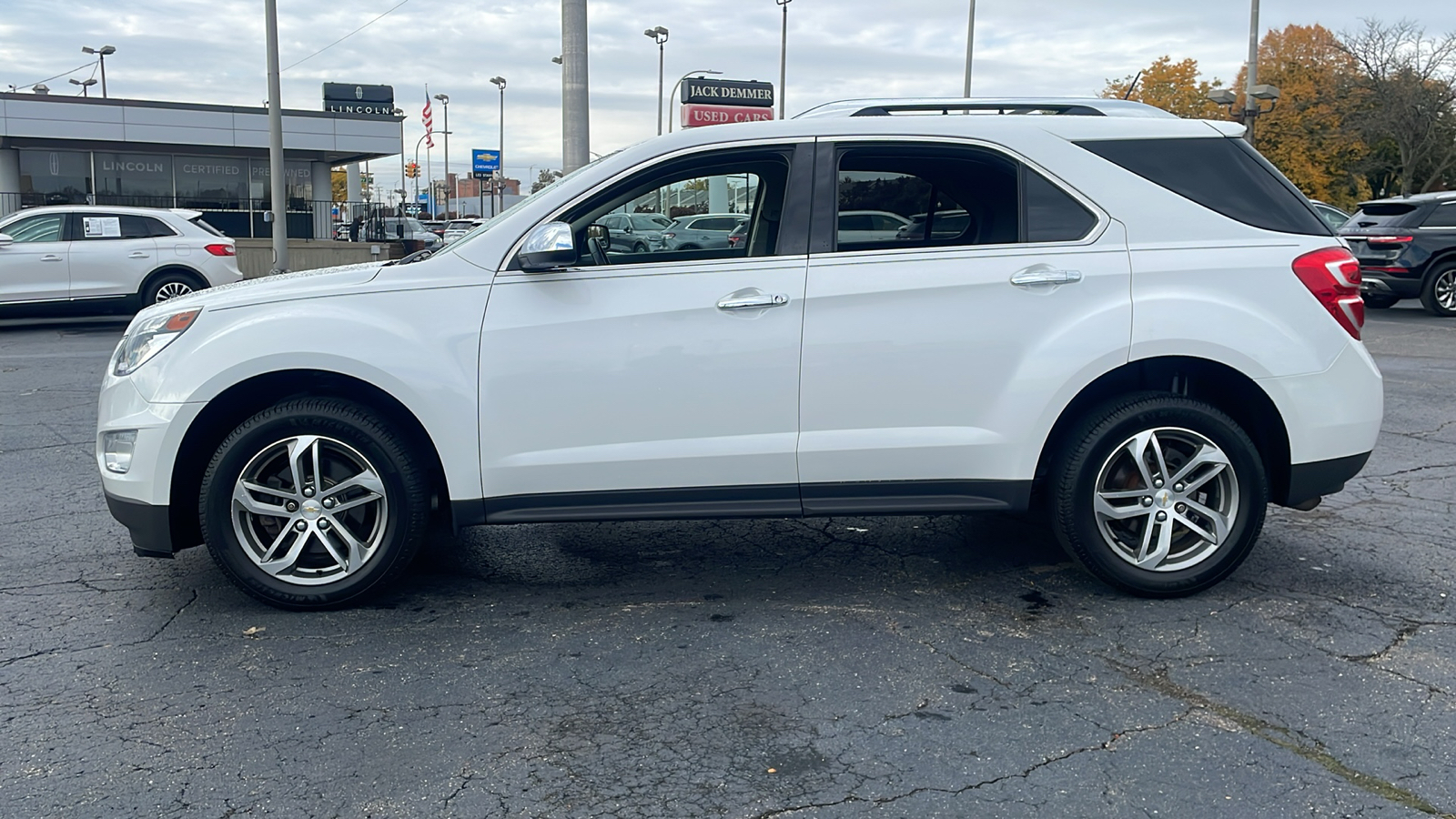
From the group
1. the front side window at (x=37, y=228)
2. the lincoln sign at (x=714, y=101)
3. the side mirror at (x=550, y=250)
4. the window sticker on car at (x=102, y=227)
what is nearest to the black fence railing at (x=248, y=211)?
the lincoln sign at (x=714, y=101)

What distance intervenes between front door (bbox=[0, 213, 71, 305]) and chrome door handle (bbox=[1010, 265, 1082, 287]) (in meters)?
15.0

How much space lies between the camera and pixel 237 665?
4.00 metres

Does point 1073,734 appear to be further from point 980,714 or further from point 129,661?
point 129,661

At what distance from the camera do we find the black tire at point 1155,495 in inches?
177

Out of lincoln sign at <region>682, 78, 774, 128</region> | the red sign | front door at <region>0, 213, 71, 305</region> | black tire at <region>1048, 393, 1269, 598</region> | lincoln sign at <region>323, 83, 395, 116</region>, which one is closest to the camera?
black tire at <region>1048, 393, 1269, 598</region>

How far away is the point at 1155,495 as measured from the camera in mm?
4551

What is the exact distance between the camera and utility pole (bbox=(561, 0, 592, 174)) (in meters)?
16.4

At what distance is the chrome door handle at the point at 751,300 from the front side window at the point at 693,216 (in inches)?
8.0

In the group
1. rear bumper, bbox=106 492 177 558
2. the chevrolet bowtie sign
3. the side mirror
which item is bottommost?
rear bumper, bbox=106 492 177 558

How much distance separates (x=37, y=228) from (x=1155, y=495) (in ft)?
51.3

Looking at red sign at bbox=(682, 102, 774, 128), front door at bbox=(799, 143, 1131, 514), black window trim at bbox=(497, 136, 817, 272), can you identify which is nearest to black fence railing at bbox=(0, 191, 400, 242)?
red sign at bbox=(682, 102, 774, 128)

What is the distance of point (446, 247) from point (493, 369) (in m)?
0.59

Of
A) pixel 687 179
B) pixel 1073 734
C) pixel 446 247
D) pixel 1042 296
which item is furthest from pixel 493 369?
pixel 1073 734

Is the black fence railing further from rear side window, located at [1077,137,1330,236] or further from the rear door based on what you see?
rear side window, located at [1077,137,1330,236]
